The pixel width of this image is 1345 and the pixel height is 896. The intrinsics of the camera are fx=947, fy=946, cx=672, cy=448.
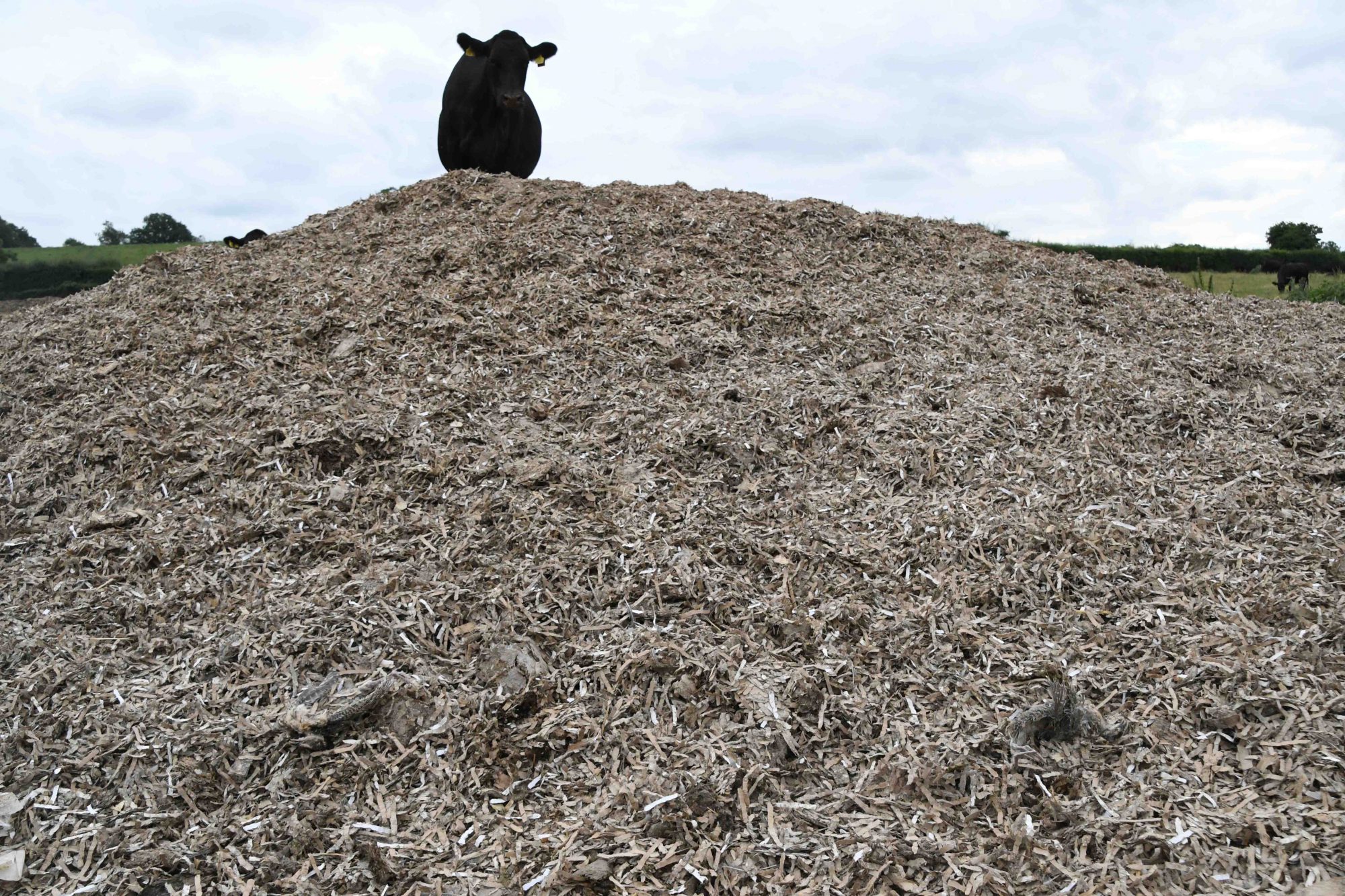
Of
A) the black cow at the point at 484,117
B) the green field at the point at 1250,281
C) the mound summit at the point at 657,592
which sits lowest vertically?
the mound summit at the point at 657,592

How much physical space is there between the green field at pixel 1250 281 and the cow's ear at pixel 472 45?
958 centimetres

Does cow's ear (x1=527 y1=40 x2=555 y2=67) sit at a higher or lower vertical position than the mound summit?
higher

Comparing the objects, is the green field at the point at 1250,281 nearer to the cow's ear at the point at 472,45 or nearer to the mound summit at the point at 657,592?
the mound summit at the point at 657,592

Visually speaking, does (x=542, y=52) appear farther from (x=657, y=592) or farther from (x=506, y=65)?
(x=657, y=592)

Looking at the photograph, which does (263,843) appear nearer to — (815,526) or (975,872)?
(975,872)

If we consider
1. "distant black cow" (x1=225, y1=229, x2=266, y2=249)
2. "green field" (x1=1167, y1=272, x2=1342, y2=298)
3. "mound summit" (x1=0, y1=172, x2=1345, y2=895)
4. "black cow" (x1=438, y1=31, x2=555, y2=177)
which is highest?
"black cow" (x1=438, y1=31, x2=555, y2=177)

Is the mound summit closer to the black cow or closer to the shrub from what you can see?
the black cow

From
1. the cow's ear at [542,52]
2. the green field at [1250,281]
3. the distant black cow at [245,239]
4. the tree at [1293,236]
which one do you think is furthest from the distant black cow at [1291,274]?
the distant black cow at [245,239]

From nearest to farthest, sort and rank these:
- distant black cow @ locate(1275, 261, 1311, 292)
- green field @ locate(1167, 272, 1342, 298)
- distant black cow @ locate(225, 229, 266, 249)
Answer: distant black cow @ locate(225, 229, 266, 249) < green field @ locate(1167, 272, 1342, 298) < distant black cow @ locate(1275, 261, 1311, 292)

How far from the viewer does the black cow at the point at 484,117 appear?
9.79m

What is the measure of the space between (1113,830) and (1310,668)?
1237 millimetres

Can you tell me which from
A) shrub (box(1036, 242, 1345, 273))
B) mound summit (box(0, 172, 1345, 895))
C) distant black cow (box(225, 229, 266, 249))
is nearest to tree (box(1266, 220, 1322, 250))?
shrub (box(1036, 242, 1345, 273))

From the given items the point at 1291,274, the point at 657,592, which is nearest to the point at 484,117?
the point at 657,592

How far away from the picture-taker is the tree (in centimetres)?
1747
